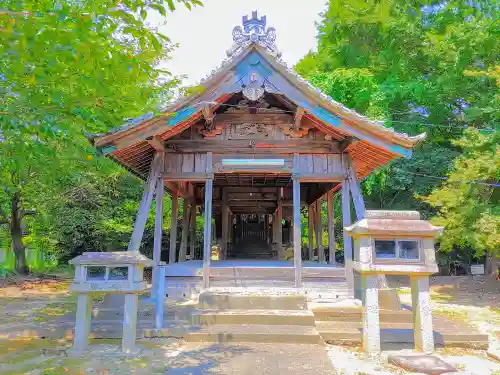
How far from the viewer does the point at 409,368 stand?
5.10 m

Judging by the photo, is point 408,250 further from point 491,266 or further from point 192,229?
point 491,266

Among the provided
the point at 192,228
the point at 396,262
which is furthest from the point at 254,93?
the point at 192,228

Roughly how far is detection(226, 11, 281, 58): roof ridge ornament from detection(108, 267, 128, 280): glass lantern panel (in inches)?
195

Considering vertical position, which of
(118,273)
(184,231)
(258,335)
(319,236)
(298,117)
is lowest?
(258,335)

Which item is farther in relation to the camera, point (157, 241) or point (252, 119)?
point (252, 119)

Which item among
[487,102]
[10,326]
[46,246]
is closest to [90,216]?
[46,246]

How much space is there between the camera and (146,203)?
8.49 metres

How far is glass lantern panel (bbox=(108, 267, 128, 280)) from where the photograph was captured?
6082 millimetres

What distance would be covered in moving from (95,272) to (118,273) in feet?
1.20

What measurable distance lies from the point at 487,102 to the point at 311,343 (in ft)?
44.2

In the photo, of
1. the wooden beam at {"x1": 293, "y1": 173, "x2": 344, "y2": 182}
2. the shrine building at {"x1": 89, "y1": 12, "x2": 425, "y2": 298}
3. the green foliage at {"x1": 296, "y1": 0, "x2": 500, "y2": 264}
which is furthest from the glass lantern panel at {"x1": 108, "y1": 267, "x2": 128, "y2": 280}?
the green foliage at {"x1": 296, "y1": 0, "x2": 500, "y2": 264}

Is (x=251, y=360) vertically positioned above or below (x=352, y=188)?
below

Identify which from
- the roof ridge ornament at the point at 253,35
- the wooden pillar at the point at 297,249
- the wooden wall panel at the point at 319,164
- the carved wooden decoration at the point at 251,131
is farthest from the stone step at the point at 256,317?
the roof ridge ornament at the point at 253,35

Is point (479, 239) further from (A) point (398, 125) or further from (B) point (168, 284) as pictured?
(B) point (168, 284)
